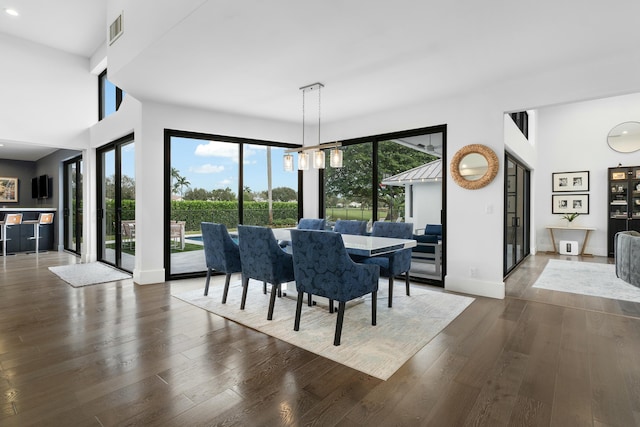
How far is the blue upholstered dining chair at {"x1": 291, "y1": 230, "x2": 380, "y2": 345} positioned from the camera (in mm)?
2703

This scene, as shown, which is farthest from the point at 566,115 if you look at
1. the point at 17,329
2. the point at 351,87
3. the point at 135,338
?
the point at 17,329

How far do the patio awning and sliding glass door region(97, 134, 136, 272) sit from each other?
4.16 metres

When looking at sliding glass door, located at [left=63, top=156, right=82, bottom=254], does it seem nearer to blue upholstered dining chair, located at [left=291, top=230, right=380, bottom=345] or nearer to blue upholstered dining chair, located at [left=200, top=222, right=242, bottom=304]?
blue upholstered dining chair, located at [left=200, top=222, right=242, bottom=304]

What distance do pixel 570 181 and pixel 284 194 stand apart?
680 cm

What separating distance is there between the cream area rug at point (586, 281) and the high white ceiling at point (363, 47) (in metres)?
2.89

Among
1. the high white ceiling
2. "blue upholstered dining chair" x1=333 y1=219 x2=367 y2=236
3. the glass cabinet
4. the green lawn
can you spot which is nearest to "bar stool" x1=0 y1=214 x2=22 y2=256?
the green lawn

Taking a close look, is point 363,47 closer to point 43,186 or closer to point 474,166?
point 474,166

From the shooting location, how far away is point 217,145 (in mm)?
5488

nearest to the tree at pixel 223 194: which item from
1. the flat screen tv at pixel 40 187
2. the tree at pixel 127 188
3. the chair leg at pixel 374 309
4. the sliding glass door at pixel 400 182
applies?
the tree at pixel 127 188

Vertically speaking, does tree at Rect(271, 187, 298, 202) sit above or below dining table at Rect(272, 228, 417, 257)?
above

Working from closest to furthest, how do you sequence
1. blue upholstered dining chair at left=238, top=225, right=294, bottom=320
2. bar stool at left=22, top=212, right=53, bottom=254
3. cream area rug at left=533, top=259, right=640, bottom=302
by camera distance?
blue upholstered dining chair at left=238, top=225, right=294, bottom=320, cream area rug at left=533, top=259, right=640, bottom=302, bar stool at left=22, top=212, right=53, bottom=254

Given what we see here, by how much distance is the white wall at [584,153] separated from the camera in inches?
292

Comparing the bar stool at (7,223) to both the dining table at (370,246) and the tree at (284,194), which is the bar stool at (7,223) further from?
the dining table at (370,246)

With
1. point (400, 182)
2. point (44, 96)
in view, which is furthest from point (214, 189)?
point (44, 96)
